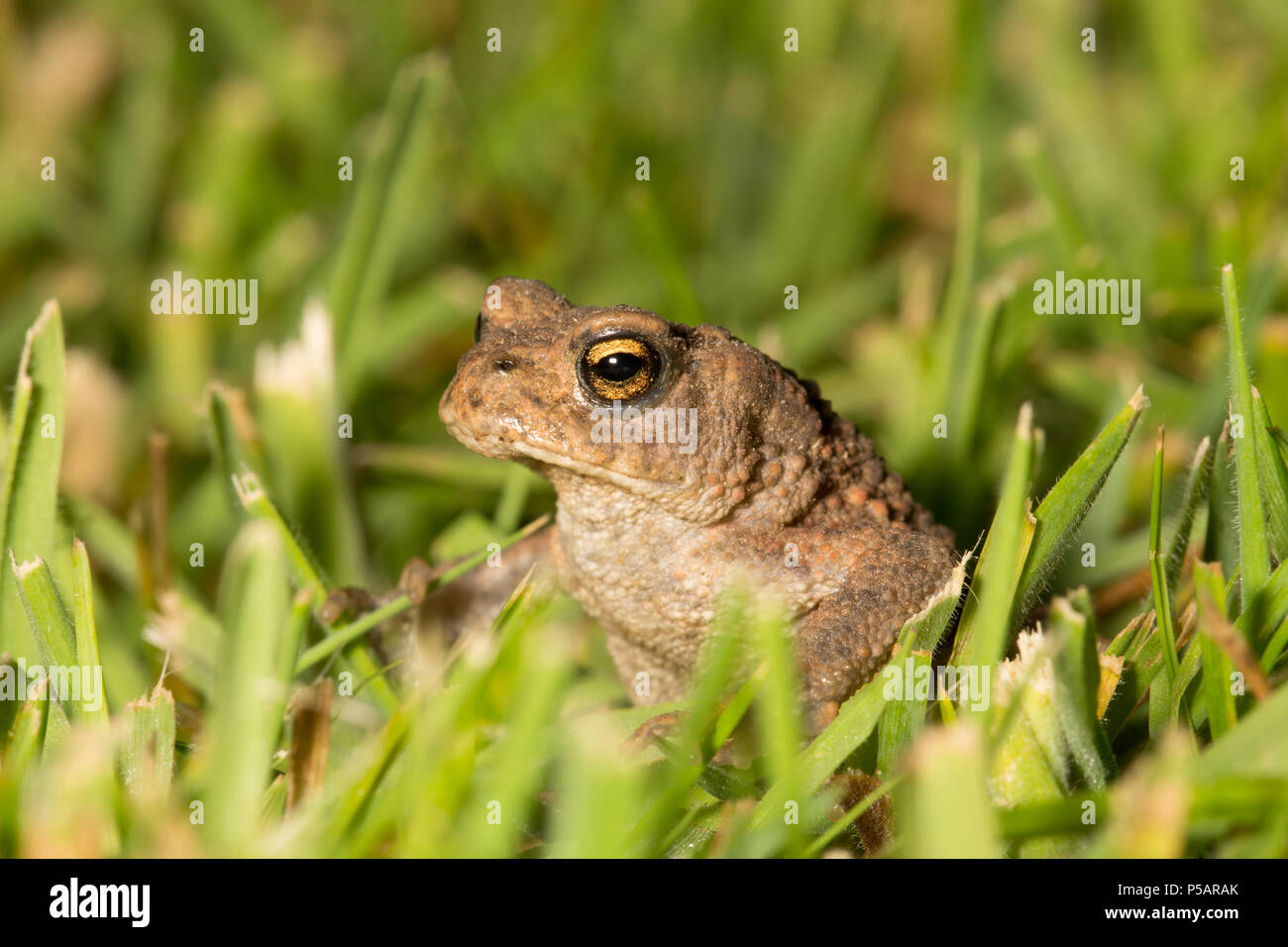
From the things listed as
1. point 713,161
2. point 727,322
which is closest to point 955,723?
point 727,322

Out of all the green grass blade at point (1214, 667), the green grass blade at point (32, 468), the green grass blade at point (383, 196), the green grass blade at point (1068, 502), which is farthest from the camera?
the green grass blade at point (383, 196)

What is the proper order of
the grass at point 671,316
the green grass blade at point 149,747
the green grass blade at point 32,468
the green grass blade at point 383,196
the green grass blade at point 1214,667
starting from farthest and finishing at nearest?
the green grass blade at point 383,196, the green grass blade at point 32,468, the green grass blade at point 149,747, the green grass blade at point 1214,667, the grass at point 671,316

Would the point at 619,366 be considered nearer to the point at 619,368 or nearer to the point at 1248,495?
the point at 619,368

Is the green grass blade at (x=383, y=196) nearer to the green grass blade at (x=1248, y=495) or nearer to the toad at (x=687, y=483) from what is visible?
the toad at (x=687, y=483)

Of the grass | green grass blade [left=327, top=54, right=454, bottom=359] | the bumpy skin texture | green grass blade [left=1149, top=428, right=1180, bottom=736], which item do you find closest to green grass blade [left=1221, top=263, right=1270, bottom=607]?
the grass

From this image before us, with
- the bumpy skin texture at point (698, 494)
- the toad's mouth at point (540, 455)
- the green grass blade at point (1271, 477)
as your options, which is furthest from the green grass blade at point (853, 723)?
the green grass blade at point (1271, 477)
